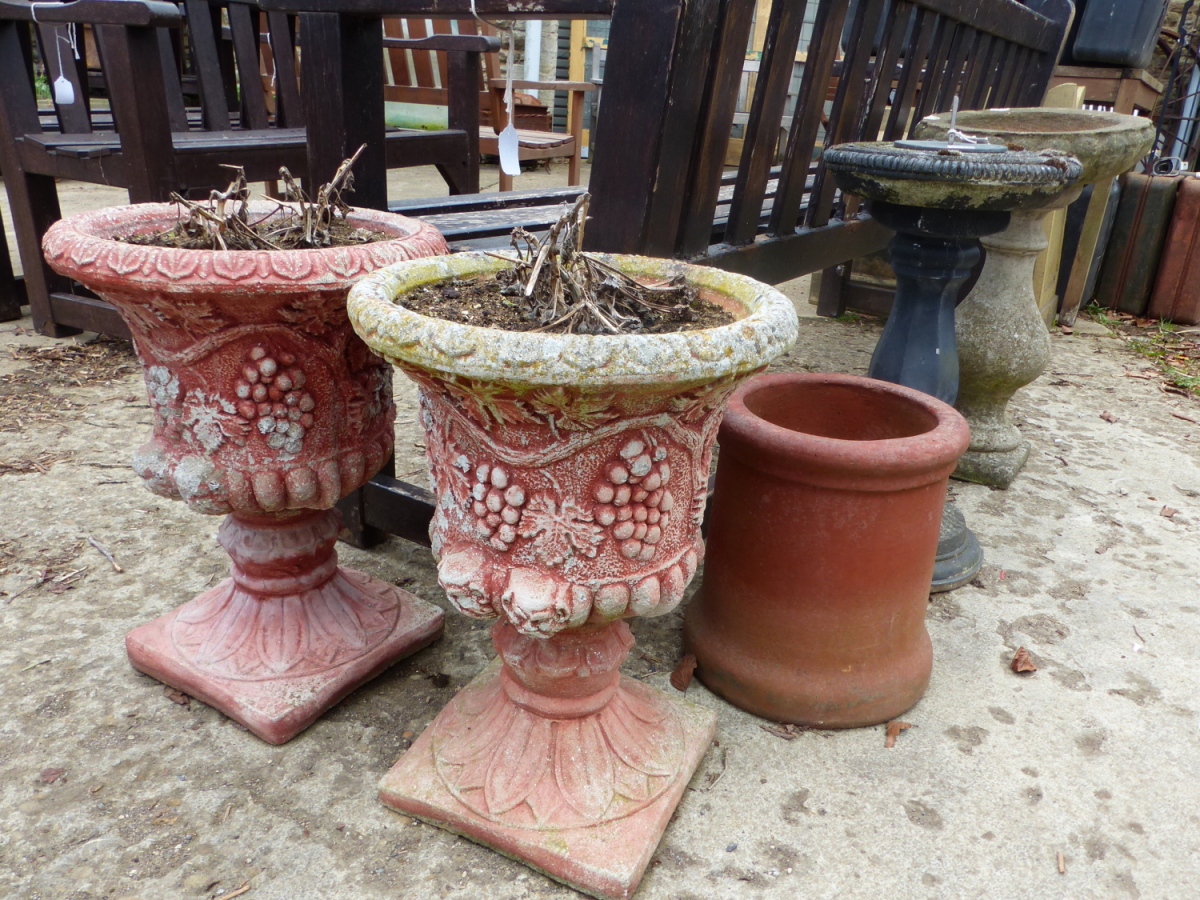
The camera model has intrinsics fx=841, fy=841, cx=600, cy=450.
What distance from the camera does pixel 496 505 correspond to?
1245 millimetres

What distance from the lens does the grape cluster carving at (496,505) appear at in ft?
4.04

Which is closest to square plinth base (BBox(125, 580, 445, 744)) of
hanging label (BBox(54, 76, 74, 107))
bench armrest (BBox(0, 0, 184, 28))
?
bench armrest (BBox(0, 0, 184, 28))

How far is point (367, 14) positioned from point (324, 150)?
1.04ft

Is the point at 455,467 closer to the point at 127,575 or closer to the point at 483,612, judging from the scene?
the point at 483,612

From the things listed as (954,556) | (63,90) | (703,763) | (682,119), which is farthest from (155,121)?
(954,556)

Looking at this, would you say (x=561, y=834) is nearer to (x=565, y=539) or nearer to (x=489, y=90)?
(x=565, y=539)

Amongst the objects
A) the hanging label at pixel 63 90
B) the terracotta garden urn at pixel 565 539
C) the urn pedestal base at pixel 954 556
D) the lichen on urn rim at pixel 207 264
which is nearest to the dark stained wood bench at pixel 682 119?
the terracotta garden urn at pixel 565 539

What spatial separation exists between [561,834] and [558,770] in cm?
11

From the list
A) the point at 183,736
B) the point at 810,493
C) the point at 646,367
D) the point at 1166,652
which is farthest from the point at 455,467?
the point at 1166,652

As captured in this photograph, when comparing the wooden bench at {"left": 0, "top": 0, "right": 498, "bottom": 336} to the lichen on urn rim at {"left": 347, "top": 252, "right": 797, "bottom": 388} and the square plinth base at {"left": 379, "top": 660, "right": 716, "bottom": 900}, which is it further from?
the square plinth base at {"left": 379, "top": 660, "right": 716, "bottom": 900}

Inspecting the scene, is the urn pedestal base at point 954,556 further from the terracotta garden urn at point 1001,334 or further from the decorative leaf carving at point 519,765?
the decorative leaf carving at point 519,765

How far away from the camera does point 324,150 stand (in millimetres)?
1968

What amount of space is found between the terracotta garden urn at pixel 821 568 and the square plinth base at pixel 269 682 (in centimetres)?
68

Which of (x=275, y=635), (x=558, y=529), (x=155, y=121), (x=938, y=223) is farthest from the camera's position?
(x=155, y=121)
